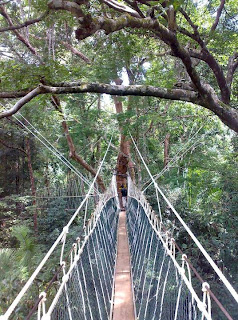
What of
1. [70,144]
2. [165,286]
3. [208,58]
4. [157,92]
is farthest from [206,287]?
[70,144]

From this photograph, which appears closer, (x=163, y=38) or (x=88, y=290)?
(x=88, y=290)

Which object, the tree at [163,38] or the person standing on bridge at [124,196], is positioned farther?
the person standing on bridge at [124,196]

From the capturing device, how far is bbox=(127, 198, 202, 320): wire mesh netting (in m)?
1.33

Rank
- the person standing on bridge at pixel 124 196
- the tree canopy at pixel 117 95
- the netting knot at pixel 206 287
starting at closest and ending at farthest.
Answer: the netting knot at pixel 206 287
the tree canopy at pixel 117 95
the person standing on bridge at pixel 124 196

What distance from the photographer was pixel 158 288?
4.80 feet

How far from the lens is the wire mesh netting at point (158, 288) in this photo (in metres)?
1.33

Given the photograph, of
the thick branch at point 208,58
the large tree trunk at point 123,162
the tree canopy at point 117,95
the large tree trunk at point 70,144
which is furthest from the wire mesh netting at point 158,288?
the large tree trunk at point 123,162

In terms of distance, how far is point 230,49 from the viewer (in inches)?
143

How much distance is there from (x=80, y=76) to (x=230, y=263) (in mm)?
2800

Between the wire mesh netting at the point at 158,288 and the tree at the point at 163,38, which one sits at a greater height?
the tree at the point at 163,38

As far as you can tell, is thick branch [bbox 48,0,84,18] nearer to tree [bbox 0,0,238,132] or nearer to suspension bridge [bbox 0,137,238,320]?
tree [bbox 0,0,238,132]

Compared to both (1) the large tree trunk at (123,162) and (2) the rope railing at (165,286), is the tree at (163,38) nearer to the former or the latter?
(2) the rope railing at (165,286)

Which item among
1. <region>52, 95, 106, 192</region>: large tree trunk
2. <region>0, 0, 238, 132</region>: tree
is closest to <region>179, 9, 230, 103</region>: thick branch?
<region>0, 0, 238, 132</region>: tree

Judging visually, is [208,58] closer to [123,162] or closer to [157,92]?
[157,92]
